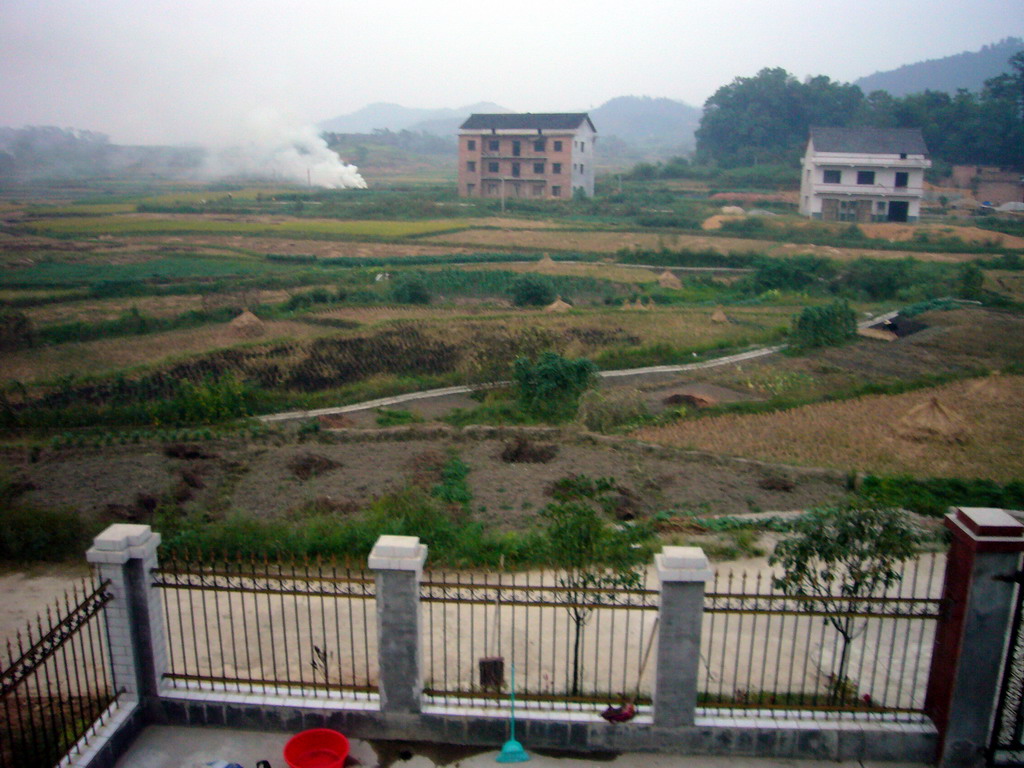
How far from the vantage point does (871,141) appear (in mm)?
56500

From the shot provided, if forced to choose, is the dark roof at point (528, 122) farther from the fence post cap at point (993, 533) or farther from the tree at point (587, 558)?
the fence post cap at point (993, 533)

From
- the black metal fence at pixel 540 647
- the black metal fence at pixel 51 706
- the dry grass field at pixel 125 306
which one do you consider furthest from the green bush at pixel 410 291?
the black metal fence at pixel 51 706

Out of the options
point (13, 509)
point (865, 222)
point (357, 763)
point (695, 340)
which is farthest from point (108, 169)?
point (357, 763)

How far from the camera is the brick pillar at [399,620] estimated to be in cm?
677

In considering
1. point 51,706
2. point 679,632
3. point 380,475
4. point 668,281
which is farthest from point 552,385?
point 668,281

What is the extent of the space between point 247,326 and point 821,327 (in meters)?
18.6

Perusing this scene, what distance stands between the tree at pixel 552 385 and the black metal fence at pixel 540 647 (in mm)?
10112

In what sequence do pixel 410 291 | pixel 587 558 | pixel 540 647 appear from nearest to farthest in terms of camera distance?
pixel 540 647, pixel 587 558, pixel 410 291

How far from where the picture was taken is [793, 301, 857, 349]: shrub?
2689cm

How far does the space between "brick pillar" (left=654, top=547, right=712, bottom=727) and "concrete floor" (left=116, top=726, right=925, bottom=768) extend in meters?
0.41

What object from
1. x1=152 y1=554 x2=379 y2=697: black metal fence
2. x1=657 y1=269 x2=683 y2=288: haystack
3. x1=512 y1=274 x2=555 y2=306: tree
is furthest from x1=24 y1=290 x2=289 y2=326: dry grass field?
x1=152 y1=554 x2=379 y2=697: black metal fence

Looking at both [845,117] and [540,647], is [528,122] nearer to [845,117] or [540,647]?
[845,117]

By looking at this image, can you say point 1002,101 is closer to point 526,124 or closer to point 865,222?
point 865,222

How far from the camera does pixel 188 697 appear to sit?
23.7 feet
